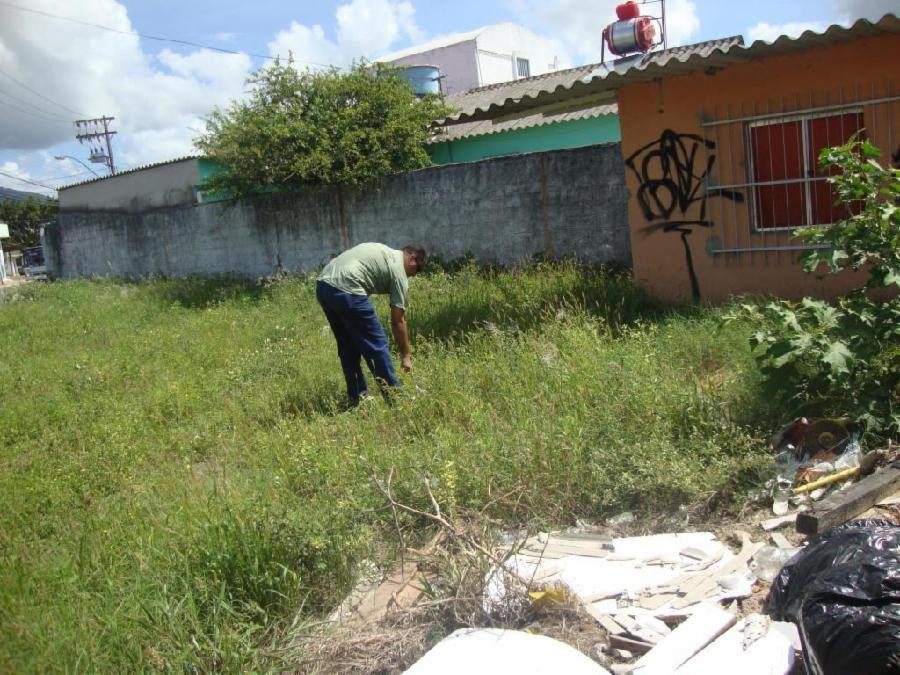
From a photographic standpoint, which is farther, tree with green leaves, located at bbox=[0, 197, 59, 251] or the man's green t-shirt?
tree with green leaves, located at bbox=[0, 197, 59, 251]

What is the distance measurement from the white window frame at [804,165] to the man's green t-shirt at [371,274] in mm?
3532

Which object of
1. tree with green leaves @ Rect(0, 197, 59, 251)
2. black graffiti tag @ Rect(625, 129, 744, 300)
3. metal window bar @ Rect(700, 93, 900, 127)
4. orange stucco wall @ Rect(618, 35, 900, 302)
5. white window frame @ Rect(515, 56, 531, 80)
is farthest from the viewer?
tree with green leaves @ Rect(0, 197, 59, 251)

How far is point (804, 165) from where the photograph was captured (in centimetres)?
718

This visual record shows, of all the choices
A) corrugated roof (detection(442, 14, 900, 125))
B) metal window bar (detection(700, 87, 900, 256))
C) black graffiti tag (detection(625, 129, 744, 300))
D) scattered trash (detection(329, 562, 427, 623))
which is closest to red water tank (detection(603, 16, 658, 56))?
corrugated roof (detection(442, 14, 900, 125))

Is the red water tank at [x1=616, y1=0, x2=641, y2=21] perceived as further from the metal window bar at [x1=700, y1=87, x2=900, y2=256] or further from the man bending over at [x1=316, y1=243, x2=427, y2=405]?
the man bending over at [x1=316, y1=243, x2=427, y2=405]

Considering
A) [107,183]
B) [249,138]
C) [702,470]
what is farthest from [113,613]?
[107,183]

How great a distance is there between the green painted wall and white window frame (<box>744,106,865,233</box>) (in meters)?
8.20

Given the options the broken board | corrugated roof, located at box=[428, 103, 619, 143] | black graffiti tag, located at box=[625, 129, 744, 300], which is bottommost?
the broken board

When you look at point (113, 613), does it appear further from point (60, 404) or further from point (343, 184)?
point (343, 184)

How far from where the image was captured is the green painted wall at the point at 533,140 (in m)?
15.7

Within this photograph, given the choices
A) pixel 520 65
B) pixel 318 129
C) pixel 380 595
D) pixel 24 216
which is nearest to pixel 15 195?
pixel 24 216

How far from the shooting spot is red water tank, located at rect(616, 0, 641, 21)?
34.3ft

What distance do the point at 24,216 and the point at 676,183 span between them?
4913 cm

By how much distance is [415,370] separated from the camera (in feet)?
21.2
